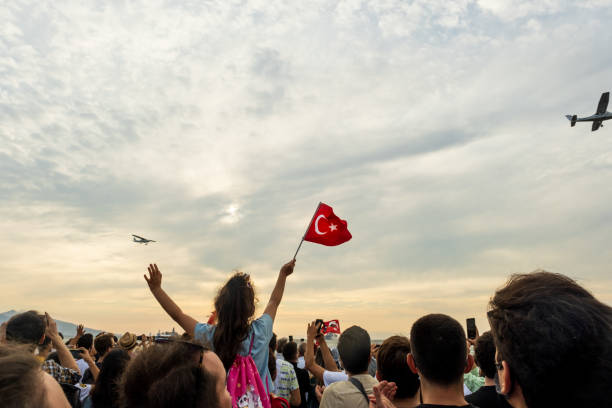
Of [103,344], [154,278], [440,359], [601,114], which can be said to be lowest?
[440,359]

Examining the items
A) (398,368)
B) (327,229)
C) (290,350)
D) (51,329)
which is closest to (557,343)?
(398,368)

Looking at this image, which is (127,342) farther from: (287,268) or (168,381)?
(168,381)

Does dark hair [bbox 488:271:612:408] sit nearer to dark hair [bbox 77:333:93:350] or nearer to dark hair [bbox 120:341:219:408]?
dark hair [bbox 120:341:219:408]

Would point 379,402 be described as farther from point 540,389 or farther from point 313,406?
point 313,406

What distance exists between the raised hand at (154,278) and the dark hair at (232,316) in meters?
0.67

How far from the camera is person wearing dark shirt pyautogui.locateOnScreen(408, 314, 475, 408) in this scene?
3.06 m

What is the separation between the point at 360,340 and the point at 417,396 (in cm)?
78

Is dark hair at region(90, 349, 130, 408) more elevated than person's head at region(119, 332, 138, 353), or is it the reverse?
person's head at region(119, 332, 138, 353)

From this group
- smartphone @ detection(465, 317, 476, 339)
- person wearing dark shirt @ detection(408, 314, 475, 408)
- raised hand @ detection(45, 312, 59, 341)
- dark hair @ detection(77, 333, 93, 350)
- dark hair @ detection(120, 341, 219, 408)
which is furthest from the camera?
dark hair @ detection(77, 333, 93, 350)

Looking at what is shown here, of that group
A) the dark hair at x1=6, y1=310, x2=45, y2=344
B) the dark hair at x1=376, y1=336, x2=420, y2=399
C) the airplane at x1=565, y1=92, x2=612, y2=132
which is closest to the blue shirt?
the dark hair at x1=376, y1=336, x2=420, y2=399

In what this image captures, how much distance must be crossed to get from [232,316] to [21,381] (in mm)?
2259

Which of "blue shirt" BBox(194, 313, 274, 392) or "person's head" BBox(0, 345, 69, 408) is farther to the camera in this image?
"blue shirt" BBox(194, 313, 274, 392)

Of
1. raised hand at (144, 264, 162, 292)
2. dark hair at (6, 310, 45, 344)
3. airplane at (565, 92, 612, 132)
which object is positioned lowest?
dark hair at (6, 310, 45, 344)

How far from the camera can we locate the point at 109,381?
4.27 meters
